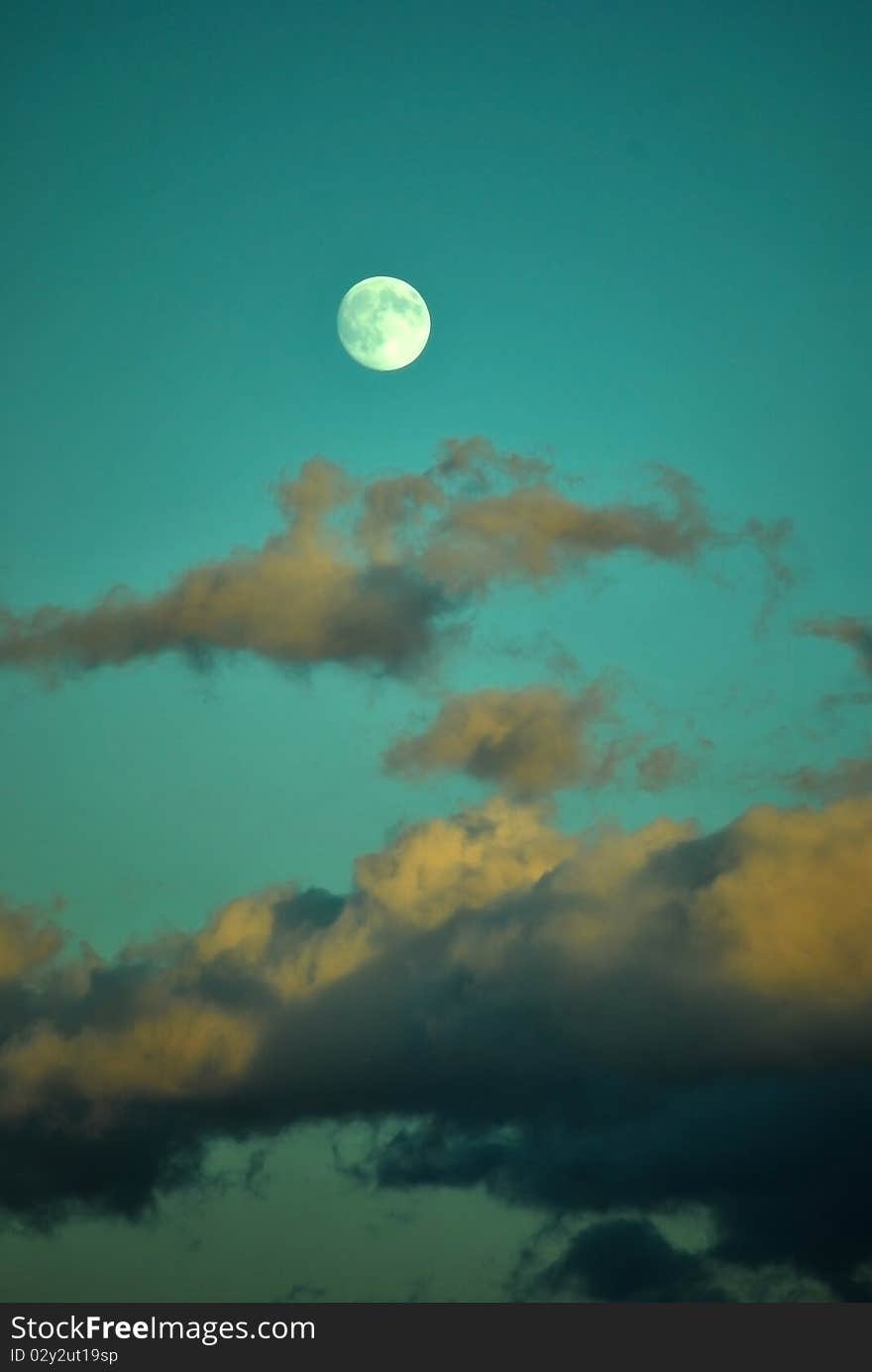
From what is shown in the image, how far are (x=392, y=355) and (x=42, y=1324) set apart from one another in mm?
108204

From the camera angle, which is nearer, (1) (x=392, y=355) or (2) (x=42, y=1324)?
(2) (x=42, y=1324)

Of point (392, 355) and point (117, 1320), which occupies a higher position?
point (392, 355)

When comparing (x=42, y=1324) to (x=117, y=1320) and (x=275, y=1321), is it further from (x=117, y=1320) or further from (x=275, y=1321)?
(x=275, y=1321)

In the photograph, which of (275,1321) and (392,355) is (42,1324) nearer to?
(275,1321)

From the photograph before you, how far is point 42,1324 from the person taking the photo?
105562mm

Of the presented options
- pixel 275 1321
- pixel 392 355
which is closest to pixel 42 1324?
pixel 275 1321

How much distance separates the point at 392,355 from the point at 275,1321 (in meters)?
107

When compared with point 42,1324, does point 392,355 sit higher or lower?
higher

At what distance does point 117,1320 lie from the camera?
10506 centimetres

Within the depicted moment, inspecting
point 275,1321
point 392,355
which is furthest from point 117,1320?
point 392,355

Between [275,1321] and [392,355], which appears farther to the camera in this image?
[392,355]

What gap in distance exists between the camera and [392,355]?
16812 centimetres

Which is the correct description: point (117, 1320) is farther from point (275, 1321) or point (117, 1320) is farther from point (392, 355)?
point (392, 355)
